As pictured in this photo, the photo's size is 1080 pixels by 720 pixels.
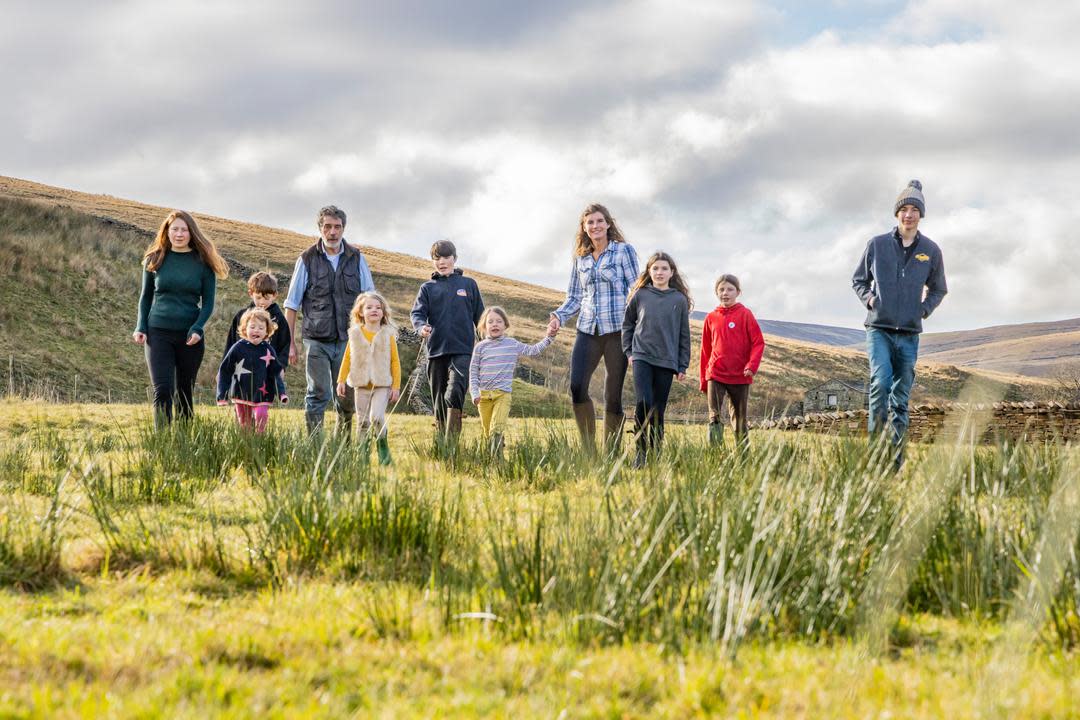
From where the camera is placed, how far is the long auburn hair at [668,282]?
278 inches

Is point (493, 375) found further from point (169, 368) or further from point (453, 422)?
point (169, 368)

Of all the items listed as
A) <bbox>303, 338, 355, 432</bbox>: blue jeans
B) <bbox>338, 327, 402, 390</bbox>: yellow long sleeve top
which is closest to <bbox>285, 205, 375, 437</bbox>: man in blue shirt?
<bbox>303, 338, 355, 432</bbox>: blue jeans

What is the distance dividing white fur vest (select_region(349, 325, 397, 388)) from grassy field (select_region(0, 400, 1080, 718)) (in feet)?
8.92

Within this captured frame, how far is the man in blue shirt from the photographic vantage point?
23.9ft

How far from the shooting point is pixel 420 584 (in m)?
3.43

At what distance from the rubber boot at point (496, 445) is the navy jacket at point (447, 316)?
105 centimetres

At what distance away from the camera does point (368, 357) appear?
702cm

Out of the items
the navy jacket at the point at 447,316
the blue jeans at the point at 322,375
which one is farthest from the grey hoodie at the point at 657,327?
the blue jeans at the point at 322,375

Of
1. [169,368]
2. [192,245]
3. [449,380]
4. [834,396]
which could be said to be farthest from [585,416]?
[834,396]

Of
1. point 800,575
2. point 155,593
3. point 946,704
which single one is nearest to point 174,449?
point 155,593

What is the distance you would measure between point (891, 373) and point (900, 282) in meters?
0.70

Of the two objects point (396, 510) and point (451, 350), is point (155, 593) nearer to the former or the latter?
point (396, 510)

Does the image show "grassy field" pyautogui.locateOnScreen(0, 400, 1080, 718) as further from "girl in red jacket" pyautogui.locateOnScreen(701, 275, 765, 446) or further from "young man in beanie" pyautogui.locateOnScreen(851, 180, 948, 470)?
"girl in red jacket" pyautogui.locateOnScreen(701, 275, 765, 446)

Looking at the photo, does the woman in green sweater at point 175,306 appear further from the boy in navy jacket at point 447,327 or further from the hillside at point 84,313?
the hillside at point 84,313
